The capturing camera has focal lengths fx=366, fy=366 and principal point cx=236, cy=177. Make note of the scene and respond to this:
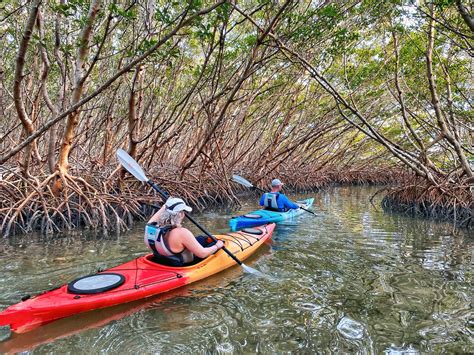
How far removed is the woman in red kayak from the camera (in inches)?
153

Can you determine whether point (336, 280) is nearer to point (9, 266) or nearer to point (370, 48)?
point (9, 266)

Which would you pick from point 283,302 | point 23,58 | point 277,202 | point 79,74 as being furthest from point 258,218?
point 23,58

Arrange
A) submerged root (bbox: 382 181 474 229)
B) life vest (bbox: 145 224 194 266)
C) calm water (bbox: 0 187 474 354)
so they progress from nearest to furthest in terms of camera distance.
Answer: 1. calm water (bbox: 0 187 474 354)
2. life vest (bbox: 145 224 194 266)
3. submerged root (bbox: 382 181 474 229)

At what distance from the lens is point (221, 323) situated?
3.08 m

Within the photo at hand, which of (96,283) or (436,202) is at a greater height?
(436,202)

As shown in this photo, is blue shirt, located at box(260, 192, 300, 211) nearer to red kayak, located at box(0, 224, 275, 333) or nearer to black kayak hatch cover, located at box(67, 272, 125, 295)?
red kayak, located at box(0, 224, 275, 333)

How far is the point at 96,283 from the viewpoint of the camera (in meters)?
3.33

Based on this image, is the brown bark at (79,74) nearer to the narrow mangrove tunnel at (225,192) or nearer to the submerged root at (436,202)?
the narrow mangrove tunnel at (225,192)

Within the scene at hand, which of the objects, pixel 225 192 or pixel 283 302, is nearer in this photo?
pixel 283 302

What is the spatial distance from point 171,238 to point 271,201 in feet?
14.0

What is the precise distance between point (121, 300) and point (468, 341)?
9.45ft

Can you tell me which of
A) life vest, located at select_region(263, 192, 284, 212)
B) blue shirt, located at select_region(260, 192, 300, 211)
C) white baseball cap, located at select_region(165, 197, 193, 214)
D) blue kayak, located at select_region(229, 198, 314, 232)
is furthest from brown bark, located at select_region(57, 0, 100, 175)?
blue shirt, located at select_region(260, 192, 300, 211)

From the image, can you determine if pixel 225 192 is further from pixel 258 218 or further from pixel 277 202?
pixel 258 218

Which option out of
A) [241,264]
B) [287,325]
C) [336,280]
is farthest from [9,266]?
[336,280]
